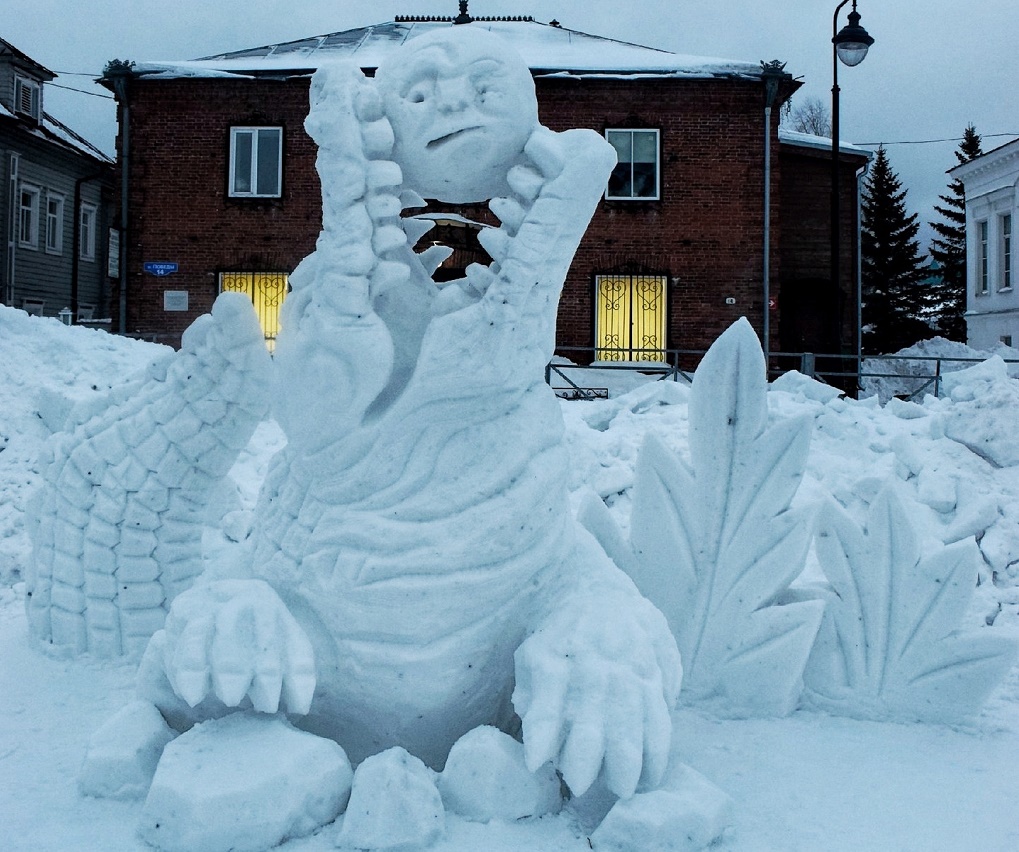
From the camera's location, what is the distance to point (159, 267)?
13.0 m

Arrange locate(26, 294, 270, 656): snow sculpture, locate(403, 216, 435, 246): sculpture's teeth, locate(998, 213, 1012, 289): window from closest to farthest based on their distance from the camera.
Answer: locate(403, 216, 435, 246): sculpture's teeth < locate(26, 294, 270, 656): snow sculpture < locate(998, 213, 1012, 289): window

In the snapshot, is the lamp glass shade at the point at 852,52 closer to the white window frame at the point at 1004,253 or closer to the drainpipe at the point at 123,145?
the drainpipe at the point at 123,145

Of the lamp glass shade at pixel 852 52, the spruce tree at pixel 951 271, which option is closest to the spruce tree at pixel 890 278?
the spruce tree at pixel 951 271

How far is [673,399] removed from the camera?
648cm

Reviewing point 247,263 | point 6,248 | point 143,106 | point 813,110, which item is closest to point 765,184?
point 247,263

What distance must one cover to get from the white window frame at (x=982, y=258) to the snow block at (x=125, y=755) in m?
24.0

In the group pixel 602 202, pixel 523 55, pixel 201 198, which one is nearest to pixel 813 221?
pixel 602 202

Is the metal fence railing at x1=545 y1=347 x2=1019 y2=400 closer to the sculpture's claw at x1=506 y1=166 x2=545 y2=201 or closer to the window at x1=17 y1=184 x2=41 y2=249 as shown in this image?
the sculpture's claw at x1=506 y1=166 x2=545 y2=201

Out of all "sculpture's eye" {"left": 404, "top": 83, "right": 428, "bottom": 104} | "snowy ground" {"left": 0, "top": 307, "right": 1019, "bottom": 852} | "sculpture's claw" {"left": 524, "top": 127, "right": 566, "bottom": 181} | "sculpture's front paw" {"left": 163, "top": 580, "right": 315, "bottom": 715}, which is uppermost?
"sculpture's eye" {"left": 404, "top": 83, "right": 428, "bottom": 104}

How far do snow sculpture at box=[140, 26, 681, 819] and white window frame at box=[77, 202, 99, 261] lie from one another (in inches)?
806

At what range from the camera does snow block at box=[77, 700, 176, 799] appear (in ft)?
5.31

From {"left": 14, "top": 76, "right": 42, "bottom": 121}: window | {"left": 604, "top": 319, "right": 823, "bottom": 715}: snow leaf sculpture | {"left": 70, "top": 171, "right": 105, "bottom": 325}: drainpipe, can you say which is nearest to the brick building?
{"left": 14, "top": 76, "right": 42, "bottom": 121}: window

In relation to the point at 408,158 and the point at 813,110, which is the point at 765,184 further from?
the point at 813,110

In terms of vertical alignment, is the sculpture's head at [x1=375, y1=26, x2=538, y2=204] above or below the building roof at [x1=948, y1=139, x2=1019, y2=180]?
below
